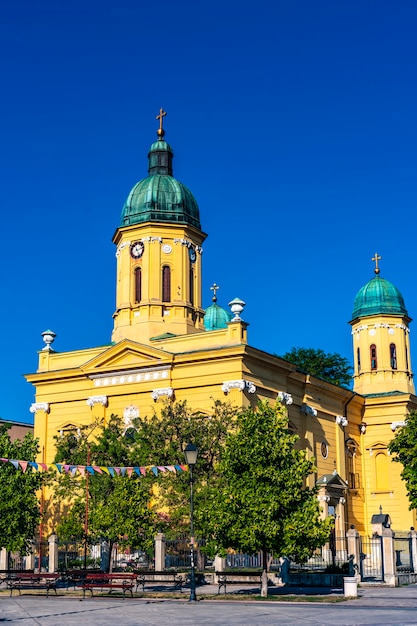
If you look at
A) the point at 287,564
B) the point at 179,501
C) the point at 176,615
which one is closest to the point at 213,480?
the point at 179,501

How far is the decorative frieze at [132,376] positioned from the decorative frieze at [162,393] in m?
0.72

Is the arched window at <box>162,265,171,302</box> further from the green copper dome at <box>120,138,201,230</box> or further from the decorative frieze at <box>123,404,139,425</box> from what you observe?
the decorative frieze at <box>123,404,139,425</box>

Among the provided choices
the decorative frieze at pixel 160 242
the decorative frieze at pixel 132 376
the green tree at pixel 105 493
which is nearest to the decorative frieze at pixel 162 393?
the decorative frieze at pixel 132 376

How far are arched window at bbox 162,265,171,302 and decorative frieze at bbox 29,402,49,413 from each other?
353 inches

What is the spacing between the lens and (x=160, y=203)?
165 feet

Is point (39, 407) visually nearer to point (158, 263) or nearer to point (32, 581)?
point (158, 263)

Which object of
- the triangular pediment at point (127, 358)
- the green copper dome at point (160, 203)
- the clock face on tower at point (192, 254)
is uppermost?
the green copper dome at point (160, 203)

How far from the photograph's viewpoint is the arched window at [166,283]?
4894 cm

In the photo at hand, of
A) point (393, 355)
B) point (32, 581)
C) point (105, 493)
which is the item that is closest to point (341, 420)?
point (393, 355)

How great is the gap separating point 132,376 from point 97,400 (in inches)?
99.2

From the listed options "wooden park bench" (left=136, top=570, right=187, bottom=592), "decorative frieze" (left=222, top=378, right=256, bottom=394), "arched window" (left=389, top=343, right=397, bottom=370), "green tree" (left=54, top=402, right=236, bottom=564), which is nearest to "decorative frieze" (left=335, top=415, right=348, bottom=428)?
"arched window" (left=389, top=343, right=397, bottom=370)

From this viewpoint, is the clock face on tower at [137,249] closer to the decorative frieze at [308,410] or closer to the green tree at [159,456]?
the green tree at [159,456]

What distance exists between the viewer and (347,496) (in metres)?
54.4

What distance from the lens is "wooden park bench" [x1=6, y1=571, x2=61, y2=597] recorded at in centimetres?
3095
